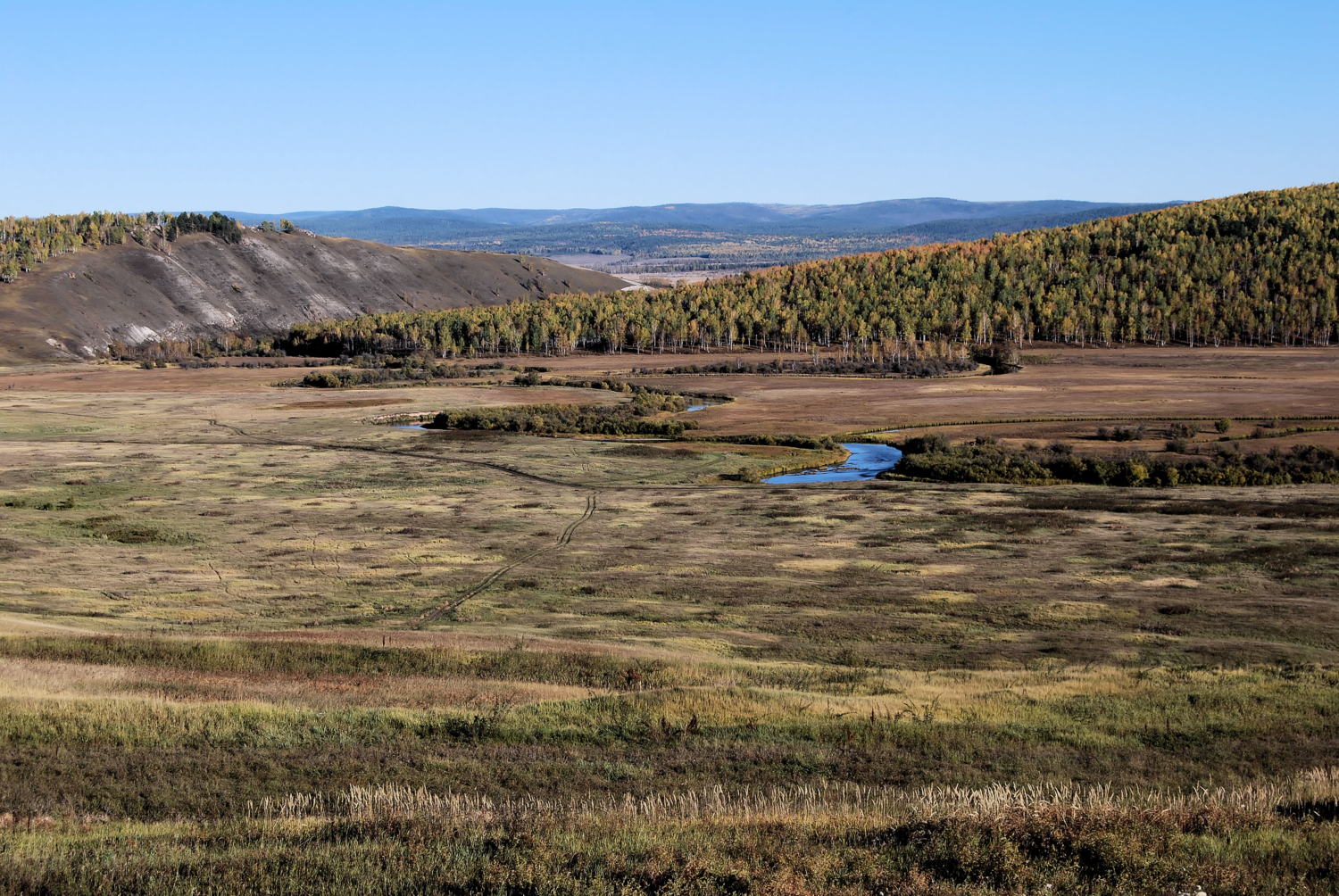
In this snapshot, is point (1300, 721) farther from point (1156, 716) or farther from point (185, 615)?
point (185, 615)

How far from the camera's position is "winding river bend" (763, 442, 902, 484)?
88.4m

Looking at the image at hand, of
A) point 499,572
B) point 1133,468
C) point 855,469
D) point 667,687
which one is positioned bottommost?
point 855,469

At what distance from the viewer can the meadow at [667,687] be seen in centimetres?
1589

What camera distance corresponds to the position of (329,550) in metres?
58.0

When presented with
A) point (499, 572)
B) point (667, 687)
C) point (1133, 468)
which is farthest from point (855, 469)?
point (667, 687)

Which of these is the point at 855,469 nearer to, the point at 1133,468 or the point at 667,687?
the point at 1133,468

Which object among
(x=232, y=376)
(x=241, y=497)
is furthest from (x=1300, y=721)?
(x=232, y=376)

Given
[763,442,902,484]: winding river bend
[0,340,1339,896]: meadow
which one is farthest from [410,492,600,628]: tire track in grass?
[763,442,902,484]: winding river bend

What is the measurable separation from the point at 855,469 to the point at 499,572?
1863 inches

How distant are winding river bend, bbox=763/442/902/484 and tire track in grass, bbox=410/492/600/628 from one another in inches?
774

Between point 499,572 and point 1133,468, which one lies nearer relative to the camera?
point 499,572

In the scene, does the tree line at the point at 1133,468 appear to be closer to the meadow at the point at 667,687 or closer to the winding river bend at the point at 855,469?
the winding river bend at the point at 855,469

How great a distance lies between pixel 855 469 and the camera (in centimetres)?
9325

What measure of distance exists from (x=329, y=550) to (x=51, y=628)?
2309 cm
